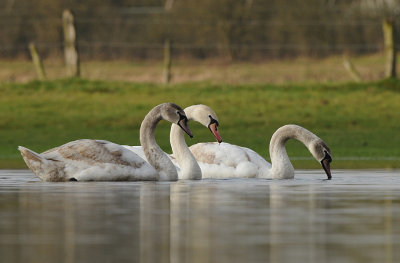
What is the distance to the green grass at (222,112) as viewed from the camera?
83.6ft

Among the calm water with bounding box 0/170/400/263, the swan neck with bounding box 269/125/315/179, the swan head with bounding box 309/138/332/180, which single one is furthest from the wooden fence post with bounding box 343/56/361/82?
the calm water with bounding box 0/170/400/263

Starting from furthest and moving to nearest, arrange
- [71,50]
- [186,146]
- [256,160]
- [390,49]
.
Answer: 1. [71,50]
2. [390,49]
3. [256,160]
4. [186,146]

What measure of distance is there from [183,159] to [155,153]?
0.48 meters

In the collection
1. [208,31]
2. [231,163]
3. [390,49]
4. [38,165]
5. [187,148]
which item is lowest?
[231,163]

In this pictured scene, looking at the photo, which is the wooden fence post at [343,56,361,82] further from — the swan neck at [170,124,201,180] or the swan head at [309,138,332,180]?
the swan neck at [170,124,201,180]

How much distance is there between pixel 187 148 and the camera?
52.6 feet

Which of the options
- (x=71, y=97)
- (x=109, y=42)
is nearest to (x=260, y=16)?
(x=109, y=42)

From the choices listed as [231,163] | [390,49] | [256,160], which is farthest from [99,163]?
[390,49]

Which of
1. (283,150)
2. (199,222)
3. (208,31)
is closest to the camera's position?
(199,222)

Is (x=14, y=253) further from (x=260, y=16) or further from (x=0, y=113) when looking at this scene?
(x=260, y=16)

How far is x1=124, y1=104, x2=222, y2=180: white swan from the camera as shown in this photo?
51.3 feet

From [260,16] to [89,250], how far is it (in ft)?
121

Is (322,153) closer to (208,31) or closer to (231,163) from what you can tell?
(231,163)

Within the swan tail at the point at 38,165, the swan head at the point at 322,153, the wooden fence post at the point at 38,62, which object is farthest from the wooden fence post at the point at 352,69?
the swan tail at the point at 38,165
